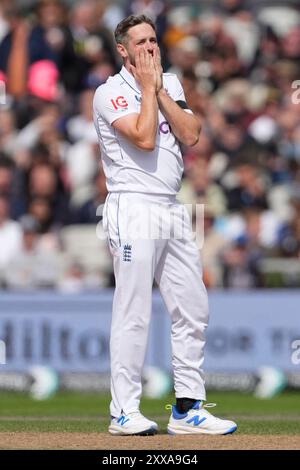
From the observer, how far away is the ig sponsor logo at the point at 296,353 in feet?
42.3

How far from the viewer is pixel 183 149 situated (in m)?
15.5

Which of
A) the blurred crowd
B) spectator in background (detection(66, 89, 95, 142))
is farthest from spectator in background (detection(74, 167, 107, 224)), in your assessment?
spectator in background (detection(66, 89, 95, 142))

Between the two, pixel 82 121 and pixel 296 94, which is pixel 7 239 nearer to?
pixel 82 121

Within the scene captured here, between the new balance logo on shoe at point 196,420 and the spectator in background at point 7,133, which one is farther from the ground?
the spectator in background at point 7,133

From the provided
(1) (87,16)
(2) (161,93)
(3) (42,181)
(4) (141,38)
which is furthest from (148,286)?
(1) (87,16)

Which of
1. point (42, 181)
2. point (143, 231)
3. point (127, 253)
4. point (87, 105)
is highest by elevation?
point (87, 105)

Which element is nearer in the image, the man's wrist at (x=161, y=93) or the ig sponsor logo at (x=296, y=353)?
the man's wrist at (x=161, y=93)

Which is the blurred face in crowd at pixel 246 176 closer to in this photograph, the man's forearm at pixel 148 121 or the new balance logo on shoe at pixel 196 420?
the new balance logo on shoe at pixel 196 420

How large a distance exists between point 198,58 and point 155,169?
Answer: 9.86 metres

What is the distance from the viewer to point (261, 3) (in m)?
18.4

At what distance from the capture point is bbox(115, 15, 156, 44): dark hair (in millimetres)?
7078

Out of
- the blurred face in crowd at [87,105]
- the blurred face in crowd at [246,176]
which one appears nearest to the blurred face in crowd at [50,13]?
the blurred face in crowd at [87,105]

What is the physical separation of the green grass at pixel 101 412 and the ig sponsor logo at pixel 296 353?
1.20ft

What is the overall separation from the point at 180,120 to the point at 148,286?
97cm
